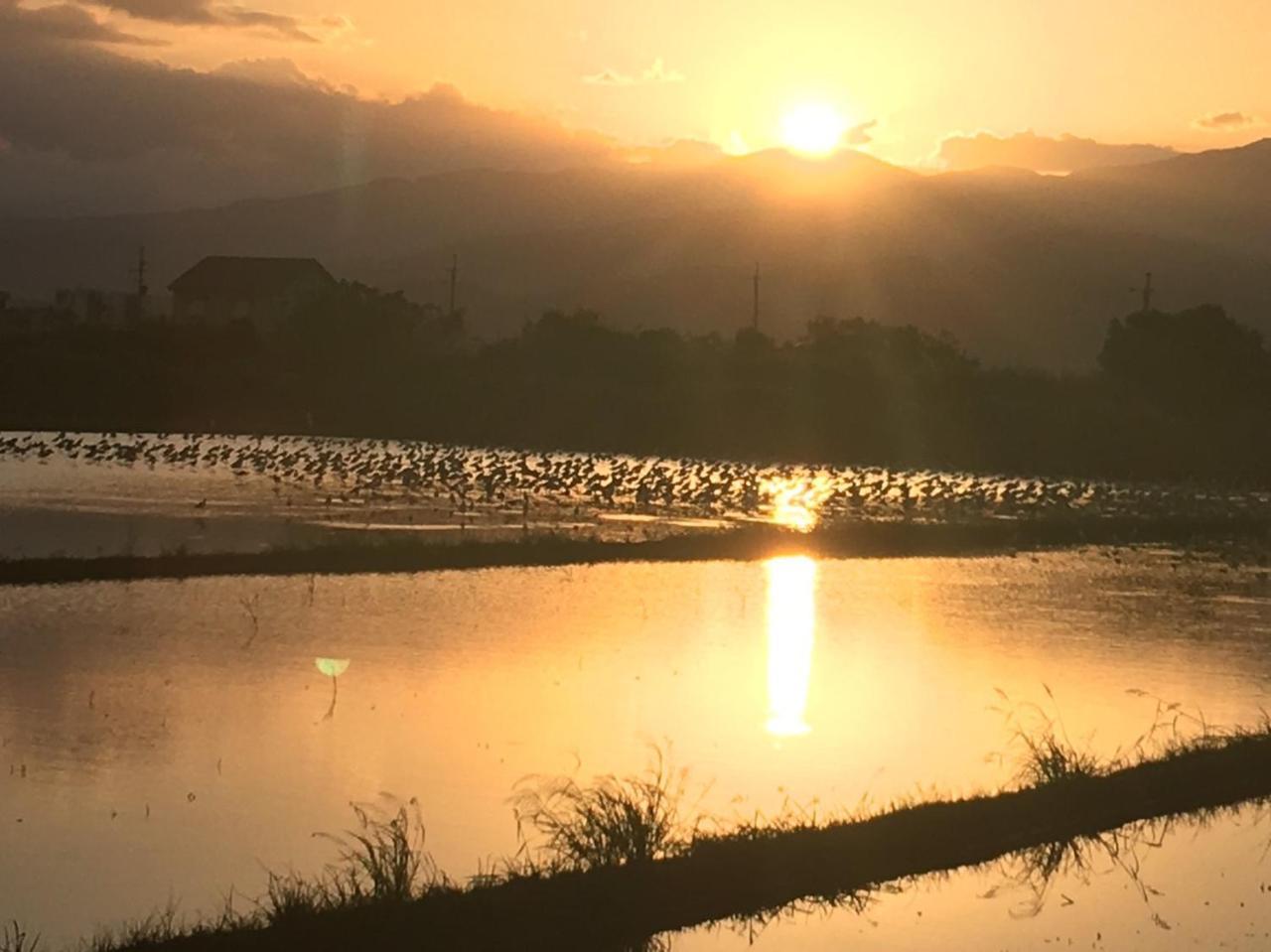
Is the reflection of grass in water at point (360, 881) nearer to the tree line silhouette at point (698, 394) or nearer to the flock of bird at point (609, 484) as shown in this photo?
the flock of bird at point (609, 484)

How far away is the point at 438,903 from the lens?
29.4ft

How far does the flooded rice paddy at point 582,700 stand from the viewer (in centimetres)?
1023

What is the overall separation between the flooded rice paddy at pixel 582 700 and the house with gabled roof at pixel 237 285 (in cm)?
6234

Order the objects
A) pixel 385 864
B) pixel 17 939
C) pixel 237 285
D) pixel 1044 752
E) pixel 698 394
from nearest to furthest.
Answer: pixel 17 939 < pixel 385 864 < pixel 1044 752 < pixel 698 394 < pixel 237 285

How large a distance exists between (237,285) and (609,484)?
60660 millimetres

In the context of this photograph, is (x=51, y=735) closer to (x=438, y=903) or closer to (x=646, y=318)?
(x=438, y=903)

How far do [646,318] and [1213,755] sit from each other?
504 feet

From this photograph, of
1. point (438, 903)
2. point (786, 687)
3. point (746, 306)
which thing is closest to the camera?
point (438, 903)

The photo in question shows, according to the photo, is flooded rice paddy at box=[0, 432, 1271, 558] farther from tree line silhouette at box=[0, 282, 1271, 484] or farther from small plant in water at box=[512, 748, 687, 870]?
small plant in water at box=[512, 748, 687, 870]

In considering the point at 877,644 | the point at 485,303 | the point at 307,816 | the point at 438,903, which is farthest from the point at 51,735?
the point at 485,303

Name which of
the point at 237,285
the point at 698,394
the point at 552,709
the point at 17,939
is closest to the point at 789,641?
the point at 552,709

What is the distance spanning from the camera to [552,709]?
15398mm

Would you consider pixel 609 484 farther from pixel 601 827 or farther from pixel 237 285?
pixel 237 285

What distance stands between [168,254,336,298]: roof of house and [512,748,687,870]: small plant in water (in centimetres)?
8393
